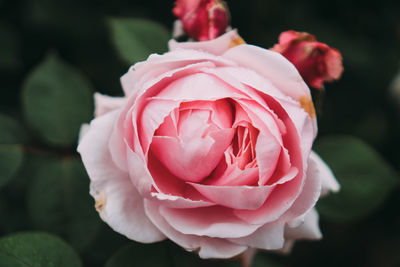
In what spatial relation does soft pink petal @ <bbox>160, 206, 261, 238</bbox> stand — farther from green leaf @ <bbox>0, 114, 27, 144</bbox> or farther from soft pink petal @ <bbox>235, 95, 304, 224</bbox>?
green leaf @ <bbox>0, 114, 27, 144</bbox>

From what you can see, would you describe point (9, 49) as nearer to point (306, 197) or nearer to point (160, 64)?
point (160, 64)

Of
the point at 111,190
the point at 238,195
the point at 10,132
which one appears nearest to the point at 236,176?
the point at 238,195

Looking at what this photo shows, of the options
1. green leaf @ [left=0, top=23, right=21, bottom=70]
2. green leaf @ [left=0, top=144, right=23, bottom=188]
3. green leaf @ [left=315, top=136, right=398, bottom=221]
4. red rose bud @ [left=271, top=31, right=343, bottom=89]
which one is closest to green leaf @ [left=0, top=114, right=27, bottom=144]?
green leaf @ [left=0, top=144, right=23, bottom=188]

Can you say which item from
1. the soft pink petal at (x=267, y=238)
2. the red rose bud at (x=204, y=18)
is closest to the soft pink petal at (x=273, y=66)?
the red rose bud at (x=204, y=18)

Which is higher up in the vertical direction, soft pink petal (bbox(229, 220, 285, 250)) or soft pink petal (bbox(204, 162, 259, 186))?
soft pink petal (bbox(204, 162, 259, 186))

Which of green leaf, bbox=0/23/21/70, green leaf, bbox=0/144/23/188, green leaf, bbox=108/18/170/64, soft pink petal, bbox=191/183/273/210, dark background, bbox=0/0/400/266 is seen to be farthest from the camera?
dark background, bbox=0/0/400/266
